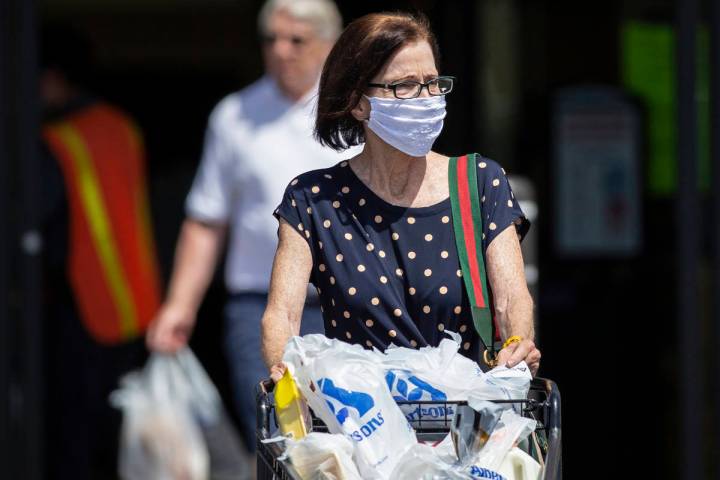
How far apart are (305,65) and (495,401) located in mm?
2441

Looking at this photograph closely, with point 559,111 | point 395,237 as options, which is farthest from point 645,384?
point 395,237

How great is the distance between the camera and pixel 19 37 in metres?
6.05

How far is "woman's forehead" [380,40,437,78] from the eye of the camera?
9.92ft

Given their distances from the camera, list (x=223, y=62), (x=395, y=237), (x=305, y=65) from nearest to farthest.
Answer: (x=395, y=237), (x=305, y=65), (x=223, y=62)

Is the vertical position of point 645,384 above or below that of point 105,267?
below

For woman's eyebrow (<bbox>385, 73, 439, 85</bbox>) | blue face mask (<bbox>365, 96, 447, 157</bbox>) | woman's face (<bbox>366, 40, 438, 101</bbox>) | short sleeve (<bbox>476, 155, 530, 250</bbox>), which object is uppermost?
woman's face (<bbox>366, 40, 438, 101</bbox>)

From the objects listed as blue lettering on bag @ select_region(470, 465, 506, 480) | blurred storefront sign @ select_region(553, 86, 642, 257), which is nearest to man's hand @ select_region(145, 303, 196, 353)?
blurred storefront sign @ select_region(553, 86, 642, 257)

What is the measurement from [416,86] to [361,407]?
0.75m

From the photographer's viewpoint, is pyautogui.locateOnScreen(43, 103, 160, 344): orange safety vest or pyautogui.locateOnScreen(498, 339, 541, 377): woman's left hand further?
pyautogui.locateOnScreen(43, 103, 160, 344): orange safety vest

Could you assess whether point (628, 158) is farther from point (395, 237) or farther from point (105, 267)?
point (395, 237)

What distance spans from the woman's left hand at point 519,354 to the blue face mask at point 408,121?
478mm

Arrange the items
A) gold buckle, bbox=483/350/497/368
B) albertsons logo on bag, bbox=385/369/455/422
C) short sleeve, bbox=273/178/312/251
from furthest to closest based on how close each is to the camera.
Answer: short sleeve, bbox=273/178/312/251, gold buckle, bbox=483/350/497/368, albertsons logo on bag, bbox=385/369/455/422

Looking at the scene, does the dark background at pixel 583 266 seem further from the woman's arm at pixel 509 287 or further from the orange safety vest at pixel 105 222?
the woman's arm at pixel 509 287

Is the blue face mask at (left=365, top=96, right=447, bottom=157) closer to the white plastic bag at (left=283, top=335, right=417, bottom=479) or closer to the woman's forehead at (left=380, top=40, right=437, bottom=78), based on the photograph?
the woman's forehead at (left=380, top=40, right=437, bottom=78)
